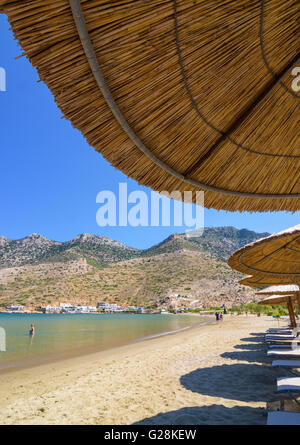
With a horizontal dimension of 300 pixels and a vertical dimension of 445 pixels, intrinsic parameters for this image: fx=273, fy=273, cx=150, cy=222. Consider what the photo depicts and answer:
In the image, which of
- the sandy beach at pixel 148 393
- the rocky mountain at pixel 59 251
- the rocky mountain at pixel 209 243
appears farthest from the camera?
the rocky mountain at pixel 209 243

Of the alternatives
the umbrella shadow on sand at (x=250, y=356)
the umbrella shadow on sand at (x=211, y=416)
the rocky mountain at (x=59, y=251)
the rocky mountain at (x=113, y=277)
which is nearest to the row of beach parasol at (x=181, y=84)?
the umbrella shadow on sand at (x=211, y=416)

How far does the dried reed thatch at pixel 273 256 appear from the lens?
391cm

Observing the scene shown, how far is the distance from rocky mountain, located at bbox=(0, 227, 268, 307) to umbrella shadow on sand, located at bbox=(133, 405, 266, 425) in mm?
60861

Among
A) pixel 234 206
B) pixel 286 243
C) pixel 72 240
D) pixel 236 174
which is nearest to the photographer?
pixel 236 174

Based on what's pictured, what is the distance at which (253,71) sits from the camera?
61.5 inches

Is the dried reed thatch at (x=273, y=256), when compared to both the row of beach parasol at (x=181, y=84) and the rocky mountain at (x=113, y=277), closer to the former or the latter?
the row of beach parasol at (x=181, y=84)

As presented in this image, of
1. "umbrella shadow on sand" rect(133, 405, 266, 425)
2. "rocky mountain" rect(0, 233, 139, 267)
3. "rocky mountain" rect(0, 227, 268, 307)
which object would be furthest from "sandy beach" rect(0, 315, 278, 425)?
"rocky mountain" rect(0, 233, 139, 267)

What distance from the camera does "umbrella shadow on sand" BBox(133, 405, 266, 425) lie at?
3445 millimetres

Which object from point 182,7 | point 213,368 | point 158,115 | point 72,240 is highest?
point 72,240

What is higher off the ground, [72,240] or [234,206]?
[72,240]

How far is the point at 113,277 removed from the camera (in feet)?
250
